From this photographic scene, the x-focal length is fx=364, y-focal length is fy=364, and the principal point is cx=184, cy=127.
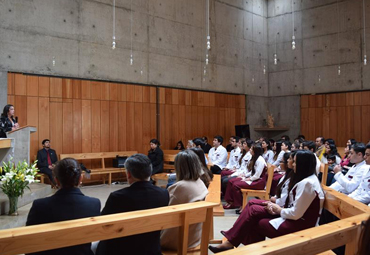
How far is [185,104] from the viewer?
38.6ft

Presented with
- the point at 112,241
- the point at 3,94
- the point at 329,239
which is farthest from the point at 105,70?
the point at 329,239

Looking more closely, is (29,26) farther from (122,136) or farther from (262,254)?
(262,254)

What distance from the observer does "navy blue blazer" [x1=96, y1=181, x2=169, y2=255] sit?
2.42 meters

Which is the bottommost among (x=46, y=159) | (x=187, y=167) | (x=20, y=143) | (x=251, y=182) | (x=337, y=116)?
(x=251, y=182)

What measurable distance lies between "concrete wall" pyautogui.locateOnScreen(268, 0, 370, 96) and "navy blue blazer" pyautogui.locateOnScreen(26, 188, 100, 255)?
38.1 ft

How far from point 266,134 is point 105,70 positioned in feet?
23.2

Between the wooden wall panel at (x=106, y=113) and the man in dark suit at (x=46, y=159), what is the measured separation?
0.43m

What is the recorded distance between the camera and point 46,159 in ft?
27.3

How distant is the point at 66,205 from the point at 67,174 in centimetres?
22

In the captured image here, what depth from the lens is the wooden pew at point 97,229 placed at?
1.86 meters

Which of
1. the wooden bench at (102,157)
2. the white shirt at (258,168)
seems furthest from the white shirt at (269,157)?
the wooden bench at (102,157)

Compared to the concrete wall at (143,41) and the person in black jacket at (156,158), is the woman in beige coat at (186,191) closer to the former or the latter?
the person in black jacket at (156,158)

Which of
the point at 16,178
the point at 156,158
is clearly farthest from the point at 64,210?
the point at 156,158

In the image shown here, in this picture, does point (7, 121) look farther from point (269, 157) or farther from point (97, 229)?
point (269, 157)
